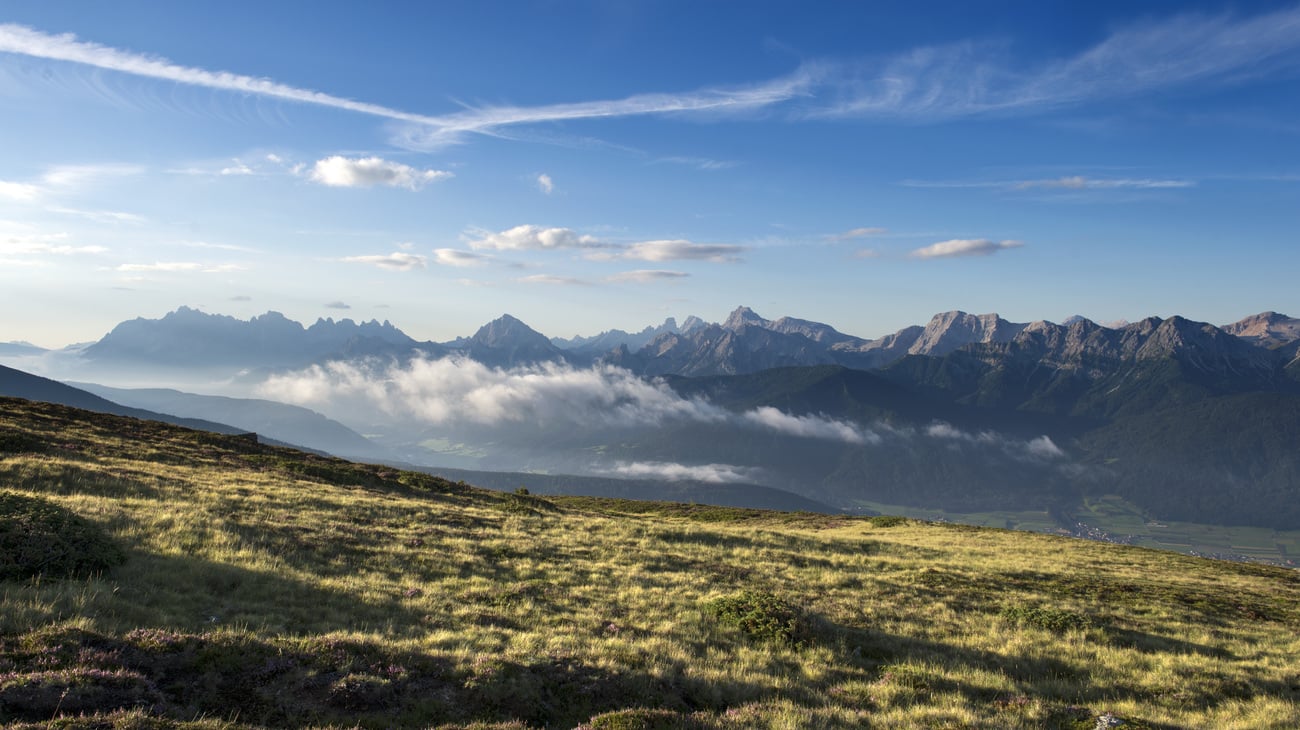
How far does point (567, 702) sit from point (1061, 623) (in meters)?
18.5

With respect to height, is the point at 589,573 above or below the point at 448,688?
below

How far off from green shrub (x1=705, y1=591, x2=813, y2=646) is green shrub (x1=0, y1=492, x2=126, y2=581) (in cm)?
1627

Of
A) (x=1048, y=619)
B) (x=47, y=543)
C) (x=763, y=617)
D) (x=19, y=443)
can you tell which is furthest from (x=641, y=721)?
(x=19, y=443)

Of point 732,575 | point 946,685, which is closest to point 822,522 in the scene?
point 732,575

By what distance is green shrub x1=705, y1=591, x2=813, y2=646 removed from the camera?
1639 cm

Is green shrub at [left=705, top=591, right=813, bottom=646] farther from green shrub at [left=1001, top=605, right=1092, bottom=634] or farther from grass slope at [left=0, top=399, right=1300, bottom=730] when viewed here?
green shrub at [left=1001, top=605, right=1092, bottom=634]

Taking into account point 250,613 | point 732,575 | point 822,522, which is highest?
point 250,613

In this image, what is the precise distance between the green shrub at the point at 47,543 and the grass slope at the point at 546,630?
520 millimetres

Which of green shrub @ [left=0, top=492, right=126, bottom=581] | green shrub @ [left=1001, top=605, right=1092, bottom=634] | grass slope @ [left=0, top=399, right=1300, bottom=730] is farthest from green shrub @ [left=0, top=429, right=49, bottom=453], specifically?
green shrub @ [left=1001, top=605, right=1092, bottom=634]

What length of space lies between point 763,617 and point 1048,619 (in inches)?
437

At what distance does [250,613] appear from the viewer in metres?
13.1

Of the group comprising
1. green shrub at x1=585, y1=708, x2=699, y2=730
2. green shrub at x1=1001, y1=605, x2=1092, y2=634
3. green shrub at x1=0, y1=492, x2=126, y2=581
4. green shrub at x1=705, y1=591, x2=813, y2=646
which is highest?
green shrub at x1=0, y1=492, x2=126, y2=581

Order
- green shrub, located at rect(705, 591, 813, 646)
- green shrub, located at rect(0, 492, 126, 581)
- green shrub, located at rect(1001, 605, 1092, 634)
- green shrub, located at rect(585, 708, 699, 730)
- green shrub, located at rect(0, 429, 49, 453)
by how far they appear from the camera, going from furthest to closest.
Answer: green shrub, located at rect(0, 429, 49, 453) → green shrub, located at rect(1001, 605, 1092, 634) → green shrub, located at rect(705, 591, 813, 646) → green shrub, located at rect(0, 492, 126, 581) → green shrub, located at rect(585, 708, 699, 730)

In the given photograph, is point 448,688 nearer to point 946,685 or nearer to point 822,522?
point 946,685
